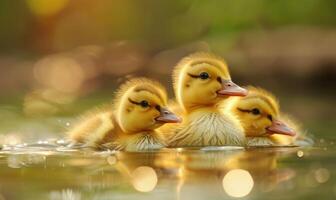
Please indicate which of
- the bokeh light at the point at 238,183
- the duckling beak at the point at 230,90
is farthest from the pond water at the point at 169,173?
the duckling beak at the point at 230,90

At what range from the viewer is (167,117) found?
4215mm

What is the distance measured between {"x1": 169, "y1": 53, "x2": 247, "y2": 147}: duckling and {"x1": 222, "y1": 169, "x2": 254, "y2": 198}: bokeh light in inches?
25.0

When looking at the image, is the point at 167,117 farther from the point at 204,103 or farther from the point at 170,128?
the point at 204,103

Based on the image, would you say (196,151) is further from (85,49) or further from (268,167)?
(85,49)

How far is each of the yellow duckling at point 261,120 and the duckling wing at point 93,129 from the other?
551 mm

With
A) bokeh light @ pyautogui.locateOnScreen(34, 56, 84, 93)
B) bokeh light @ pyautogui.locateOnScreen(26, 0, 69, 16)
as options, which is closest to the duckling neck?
bokeh light @ pyautogui.locateOnScreen(34, 56, 84, 93)

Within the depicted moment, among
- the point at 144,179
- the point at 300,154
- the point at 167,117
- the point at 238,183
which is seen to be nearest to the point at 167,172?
the point at 144,179

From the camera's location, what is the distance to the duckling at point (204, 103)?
171 inches

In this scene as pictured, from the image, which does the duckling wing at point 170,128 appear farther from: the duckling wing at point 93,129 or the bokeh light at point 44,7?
the bokeh light at point 44,7

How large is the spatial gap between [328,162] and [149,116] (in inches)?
28.7

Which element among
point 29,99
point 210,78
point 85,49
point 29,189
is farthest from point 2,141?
point 85,49

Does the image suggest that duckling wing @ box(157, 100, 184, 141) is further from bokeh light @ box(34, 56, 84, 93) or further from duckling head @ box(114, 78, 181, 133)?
bokeh light @ box(34, 56, 84, 93)

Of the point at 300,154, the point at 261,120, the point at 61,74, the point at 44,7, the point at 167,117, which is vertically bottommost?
the point at 300,154

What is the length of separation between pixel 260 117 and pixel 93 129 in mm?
A: 680
